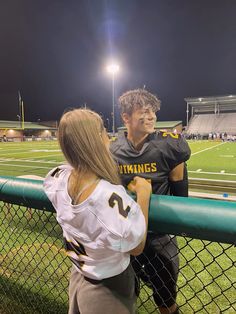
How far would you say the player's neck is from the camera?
1.99 m

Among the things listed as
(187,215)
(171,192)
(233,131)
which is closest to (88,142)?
(187,215)

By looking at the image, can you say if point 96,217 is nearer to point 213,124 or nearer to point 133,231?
point 133,231

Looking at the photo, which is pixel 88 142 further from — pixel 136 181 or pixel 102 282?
pixel 102 282

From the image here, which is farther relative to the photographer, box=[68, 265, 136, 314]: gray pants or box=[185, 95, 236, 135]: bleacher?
box=[185, 95, 236, 135]: bleacher

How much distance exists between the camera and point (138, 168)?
75.2 inches

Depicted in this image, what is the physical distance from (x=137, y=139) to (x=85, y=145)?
0.64 meters

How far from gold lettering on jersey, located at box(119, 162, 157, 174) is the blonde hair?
455mm

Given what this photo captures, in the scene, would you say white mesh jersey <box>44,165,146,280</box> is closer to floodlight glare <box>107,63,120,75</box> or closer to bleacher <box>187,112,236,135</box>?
floodlight glare <box>107,63,120,75</box>

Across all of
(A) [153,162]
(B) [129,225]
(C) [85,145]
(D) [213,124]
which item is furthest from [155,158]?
(D) [213,124]

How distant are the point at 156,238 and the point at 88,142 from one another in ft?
2.78

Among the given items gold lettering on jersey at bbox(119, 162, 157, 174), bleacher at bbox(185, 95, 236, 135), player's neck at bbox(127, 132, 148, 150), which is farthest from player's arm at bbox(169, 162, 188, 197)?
bleacher at bbox(185, 95, 236, 135)

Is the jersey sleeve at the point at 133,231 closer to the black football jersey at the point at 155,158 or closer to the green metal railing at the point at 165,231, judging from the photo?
the green metal railing at the point at 165,231

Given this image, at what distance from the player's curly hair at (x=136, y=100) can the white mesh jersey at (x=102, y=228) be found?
73cm

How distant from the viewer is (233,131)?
3137 inches
